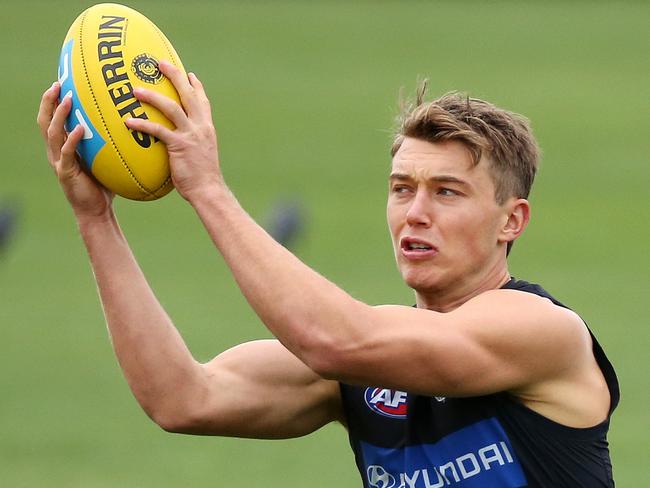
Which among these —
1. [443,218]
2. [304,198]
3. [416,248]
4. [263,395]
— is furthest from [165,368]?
[304,198]

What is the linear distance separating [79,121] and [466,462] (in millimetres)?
1808

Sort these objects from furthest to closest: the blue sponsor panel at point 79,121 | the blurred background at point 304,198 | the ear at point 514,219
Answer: the blurred background at point 304,198
the ear at point 514,219
the blue sponsor panel at point 79,121

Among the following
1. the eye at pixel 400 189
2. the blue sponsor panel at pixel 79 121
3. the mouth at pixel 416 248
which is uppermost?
the blue sponsor panel at pixel 79 121

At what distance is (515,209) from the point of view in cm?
562

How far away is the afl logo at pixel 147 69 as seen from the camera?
5.29m

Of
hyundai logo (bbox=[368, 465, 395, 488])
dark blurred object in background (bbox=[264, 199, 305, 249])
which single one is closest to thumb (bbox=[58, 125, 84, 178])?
hyundai logo (bbox=[368, 465, 395, 488])

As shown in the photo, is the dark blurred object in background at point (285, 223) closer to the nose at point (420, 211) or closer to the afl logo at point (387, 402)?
the afl logo at point (387, 402)

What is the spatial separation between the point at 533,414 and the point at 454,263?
1.99ft

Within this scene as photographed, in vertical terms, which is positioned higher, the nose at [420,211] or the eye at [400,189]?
the eye at [400,189]

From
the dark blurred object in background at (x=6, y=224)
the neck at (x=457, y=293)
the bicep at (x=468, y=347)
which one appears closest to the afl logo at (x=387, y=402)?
the neck at (x=457, y=293)

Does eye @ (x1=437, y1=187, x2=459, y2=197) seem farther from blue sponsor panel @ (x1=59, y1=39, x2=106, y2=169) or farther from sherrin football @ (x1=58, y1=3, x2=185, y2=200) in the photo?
blue sponsor panel @ (x1=59, y1=39, x2=106, y2=169)

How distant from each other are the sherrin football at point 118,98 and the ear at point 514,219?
48.7 inches

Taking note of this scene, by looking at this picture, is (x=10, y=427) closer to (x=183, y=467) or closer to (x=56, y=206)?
(x=183, y=467)

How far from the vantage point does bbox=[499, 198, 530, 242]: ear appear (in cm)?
560
